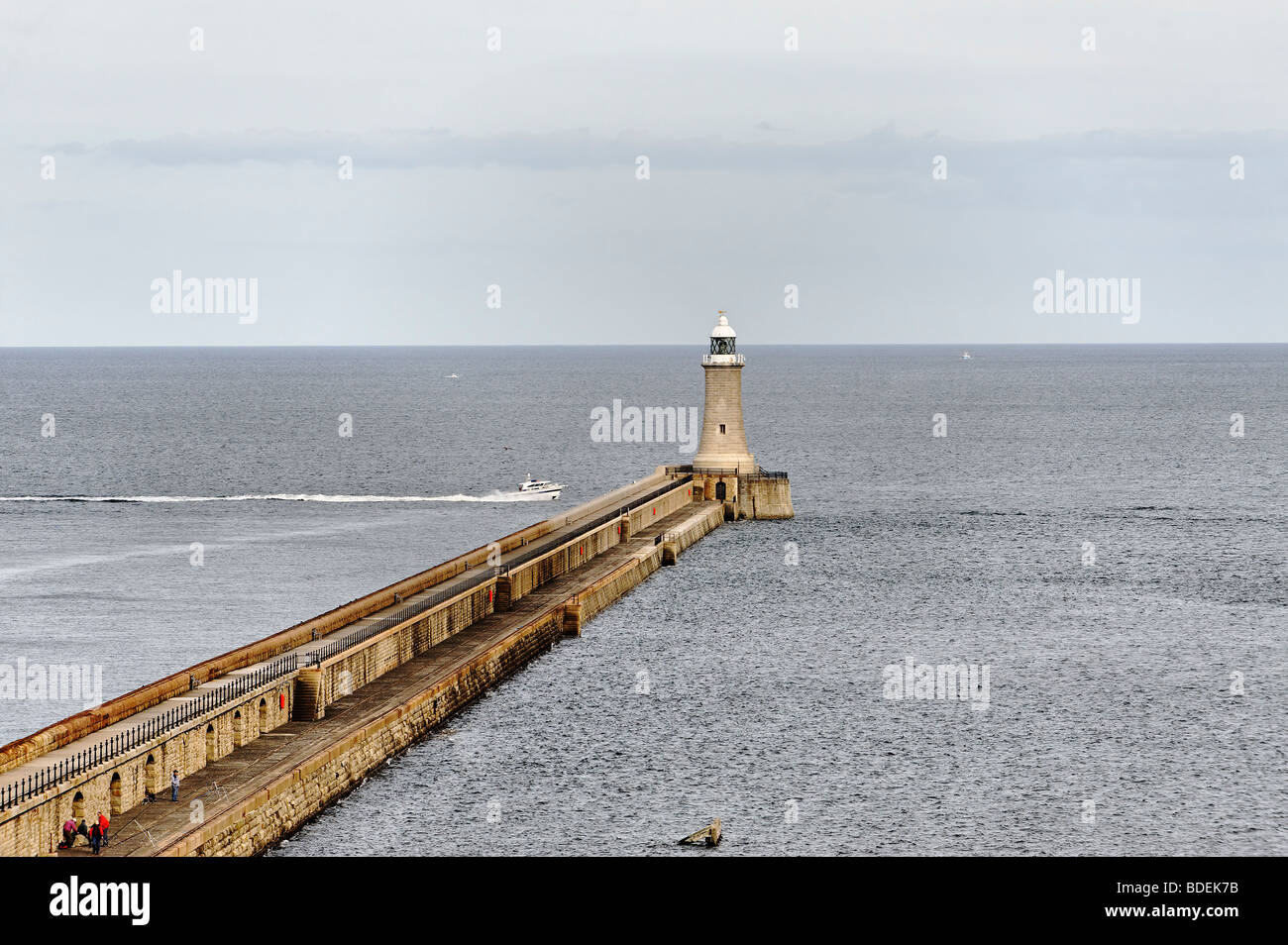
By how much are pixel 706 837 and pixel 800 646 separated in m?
21.3

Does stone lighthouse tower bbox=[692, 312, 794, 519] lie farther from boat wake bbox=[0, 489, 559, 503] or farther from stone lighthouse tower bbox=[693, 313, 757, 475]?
boat wake bbox=[0, 489, 559, 503]

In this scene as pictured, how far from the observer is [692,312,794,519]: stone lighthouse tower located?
86.8m

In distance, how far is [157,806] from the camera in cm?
2811

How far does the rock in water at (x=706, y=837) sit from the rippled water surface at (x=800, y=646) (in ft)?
1.09

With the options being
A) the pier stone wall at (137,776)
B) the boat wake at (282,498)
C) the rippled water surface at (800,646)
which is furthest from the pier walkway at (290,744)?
the boat wake at (282,498)

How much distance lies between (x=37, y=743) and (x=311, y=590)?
103 ft

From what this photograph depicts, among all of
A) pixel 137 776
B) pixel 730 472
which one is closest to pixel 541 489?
pixel 730 472

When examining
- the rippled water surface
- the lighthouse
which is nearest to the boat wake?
the rippled water surface

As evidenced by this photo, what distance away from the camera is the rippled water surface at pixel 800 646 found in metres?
33.7

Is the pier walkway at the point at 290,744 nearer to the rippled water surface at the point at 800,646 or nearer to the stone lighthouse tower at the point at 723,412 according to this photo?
the rippled water surface at the point at 800,646

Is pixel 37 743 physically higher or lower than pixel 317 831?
higher

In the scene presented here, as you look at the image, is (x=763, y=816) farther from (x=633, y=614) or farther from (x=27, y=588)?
(x=27, y=588)
